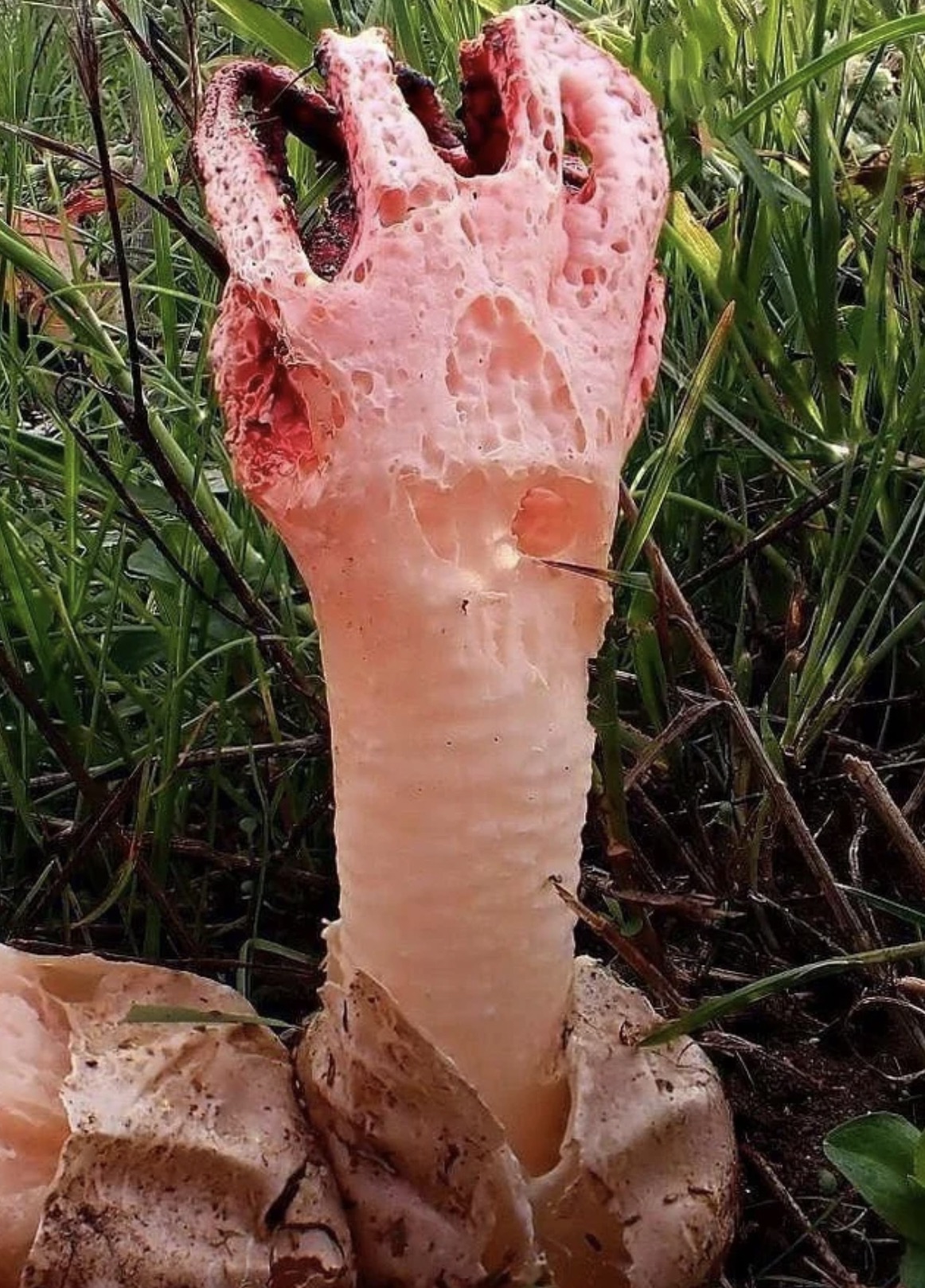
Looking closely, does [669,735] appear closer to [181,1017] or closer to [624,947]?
[624,947]

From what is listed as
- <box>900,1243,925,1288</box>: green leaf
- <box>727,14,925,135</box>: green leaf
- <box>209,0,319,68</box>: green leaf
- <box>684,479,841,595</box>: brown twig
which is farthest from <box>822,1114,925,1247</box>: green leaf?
<box>209,0,319,68</box>: green leaf

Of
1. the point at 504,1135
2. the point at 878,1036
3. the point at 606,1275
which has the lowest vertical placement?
the point at 878,1036

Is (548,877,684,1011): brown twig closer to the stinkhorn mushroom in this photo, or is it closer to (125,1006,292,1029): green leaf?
the stinkhorn mushroom

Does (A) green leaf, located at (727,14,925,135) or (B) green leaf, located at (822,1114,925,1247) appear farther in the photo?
(A) green leaf, located at (727,14,925,135)

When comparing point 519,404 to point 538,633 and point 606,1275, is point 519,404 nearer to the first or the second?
point 538,633

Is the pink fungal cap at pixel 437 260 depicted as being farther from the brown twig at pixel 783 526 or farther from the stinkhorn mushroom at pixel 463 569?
the brown twig at pixel 783 526

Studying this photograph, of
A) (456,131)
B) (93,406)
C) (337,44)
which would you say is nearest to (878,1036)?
(456,131)

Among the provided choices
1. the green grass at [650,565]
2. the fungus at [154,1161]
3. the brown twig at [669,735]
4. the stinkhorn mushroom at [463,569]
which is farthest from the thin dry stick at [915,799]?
the fungus at [154,1161]
